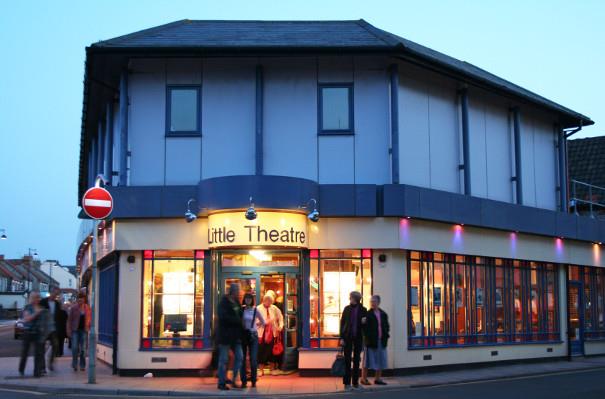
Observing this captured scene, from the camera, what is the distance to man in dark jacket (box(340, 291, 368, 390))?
17.0m

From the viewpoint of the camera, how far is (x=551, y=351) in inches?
990

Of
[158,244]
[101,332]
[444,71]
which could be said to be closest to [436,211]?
[444,71]

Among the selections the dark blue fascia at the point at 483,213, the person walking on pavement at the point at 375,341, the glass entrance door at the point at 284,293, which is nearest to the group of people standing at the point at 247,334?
the glass entrance door at the point at 284,293

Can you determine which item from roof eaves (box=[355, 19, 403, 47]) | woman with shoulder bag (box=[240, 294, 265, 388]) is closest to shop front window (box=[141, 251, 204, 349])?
woman with shoulder bag (box=[240, 294, 265, 388])

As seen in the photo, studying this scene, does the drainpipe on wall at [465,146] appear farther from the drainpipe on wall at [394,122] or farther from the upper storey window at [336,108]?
the upper storey window at [336,108]

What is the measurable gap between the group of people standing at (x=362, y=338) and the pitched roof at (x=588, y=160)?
2452 centimetres

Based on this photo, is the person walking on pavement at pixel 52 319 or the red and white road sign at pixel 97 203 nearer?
the red and white road sign at pixel 97 203

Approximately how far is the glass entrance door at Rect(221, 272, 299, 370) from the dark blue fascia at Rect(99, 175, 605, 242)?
174 cm

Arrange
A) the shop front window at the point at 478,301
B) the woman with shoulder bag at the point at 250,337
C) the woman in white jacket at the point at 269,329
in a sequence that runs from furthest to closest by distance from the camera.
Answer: the shop front window at the point at 478,301
the woman in white jacket at the point at 269,329
the woman with shoulder bag at the point at 250,337

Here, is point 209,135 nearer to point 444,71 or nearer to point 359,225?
point 359,225

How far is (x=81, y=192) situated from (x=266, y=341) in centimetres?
2232

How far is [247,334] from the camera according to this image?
675 inches

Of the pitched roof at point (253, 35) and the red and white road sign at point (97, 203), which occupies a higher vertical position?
the pitched roof at point (253, 35)

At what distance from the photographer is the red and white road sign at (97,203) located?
1709 centimetres
